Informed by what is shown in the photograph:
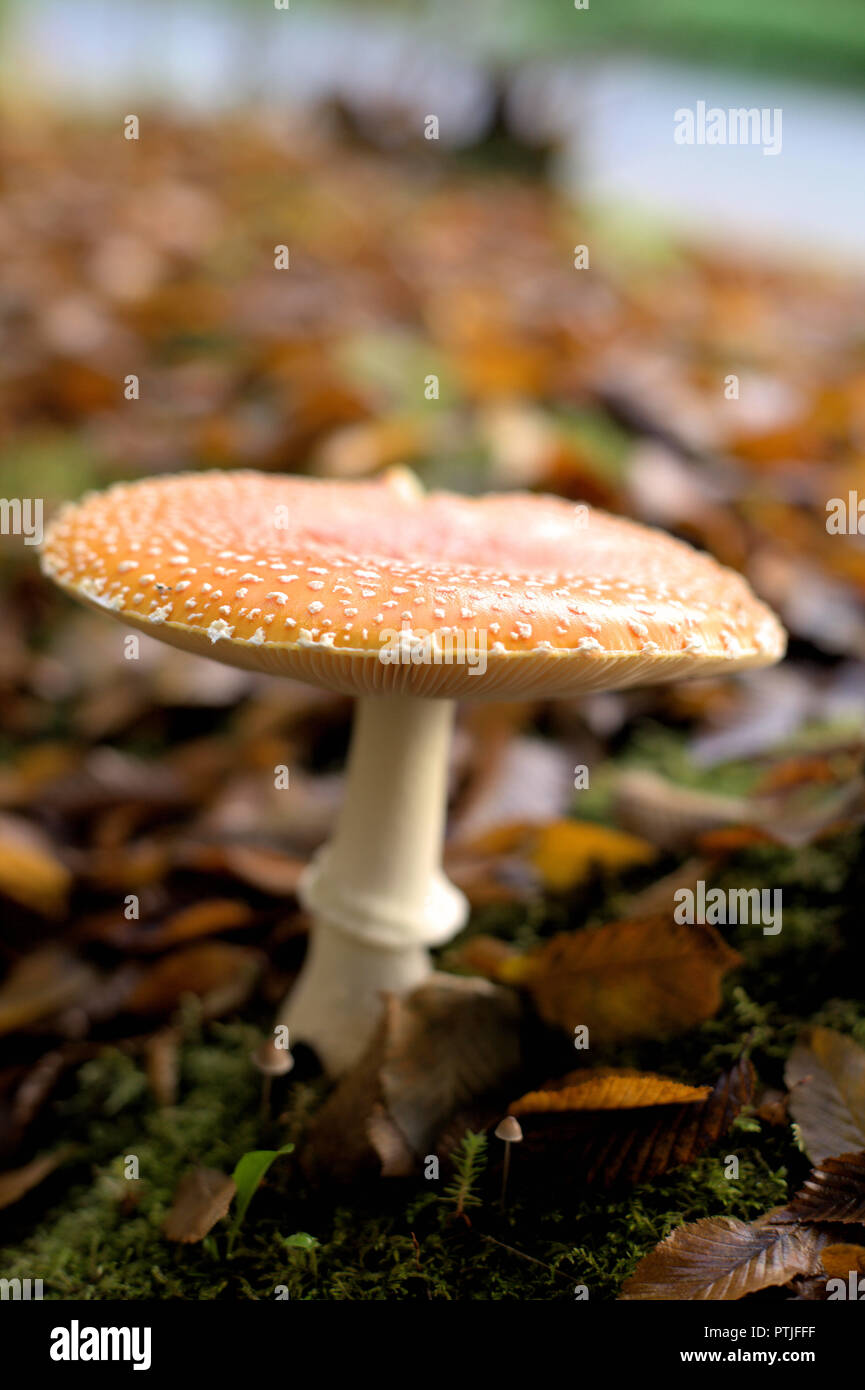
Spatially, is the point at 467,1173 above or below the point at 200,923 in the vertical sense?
below

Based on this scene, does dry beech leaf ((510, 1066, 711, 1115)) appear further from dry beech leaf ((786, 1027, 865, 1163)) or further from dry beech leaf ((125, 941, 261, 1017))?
dry beech leaf ((125, 941, 261, 1017))

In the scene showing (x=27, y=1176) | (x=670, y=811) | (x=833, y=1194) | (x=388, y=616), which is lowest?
(x=27, y=1176)

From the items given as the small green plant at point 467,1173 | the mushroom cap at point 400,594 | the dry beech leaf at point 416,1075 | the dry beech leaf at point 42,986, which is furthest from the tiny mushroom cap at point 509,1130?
the dry beech leaf at point 42,986

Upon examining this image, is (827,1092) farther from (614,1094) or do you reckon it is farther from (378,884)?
(378,884)

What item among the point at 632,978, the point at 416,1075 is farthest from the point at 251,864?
the point at 632,978

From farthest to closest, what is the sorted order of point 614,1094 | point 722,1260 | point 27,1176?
point 27,1176 → point 614,1094 → point 722,1260

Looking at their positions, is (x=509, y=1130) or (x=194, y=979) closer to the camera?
(x=509, y=1130)
